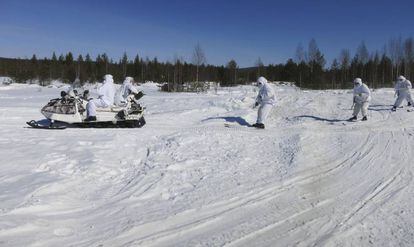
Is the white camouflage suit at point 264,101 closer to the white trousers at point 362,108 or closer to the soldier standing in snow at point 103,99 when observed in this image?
the white trousers at point 362,108

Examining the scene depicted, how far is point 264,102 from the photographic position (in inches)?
603

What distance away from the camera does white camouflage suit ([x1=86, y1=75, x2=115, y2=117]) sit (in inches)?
555

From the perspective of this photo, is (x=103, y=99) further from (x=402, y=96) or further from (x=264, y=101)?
(x=402, y=96)

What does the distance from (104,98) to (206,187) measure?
806 centimetres

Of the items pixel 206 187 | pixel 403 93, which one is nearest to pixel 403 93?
pixel 403 93

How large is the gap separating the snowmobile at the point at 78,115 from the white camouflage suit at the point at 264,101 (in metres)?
4.17

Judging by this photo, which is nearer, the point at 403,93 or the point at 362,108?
the point at 362,108

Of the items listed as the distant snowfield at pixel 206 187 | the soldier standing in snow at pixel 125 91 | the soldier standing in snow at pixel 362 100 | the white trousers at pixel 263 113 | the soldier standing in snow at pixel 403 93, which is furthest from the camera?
the soldier standing in snow at pixel 403 93

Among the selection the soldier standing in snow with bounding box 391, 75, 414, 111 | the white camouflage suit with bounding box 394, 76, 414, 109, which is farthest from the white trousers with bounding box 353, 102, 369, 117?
the white camouflage suit with bounding box 394, 76, 414, 109

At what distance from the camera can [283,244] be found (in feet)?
16.7

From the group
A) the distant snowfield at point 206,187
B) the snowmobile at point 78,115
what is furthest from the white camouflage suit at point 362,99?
the snowmobile at point 78,115

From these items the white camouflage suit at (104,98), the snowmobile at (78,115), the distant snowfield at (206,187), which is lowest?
the distant snowfield at (206,187)

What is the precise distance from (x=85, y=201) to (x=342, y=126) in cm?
1069

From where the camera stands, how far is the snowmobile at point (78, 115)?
14.1 metres
